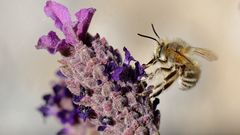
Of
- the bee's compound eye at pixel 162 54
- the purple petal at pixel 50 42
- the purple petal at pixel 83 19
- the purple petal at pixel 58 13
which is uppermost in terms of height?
the bee's compound eye at pixel 162 54

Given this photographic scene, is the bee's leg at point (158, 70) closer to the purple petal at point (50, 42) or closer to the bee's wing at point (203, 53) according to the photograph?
the bee's wing at point (203, 53)

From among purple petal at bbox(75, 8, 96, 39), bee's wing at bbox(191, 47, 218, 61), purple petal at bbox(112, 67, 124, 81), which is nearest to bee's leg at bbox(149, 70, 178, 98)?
bee's wing at bbox(191, 47, 218, 61)

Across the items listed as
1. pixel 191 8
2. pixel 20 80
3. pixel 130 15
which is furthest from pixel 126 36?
pixel 20 80

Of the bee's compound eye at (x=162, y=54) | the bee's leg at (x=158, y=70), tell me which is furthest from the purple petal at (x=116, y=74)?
the bee's compound eye at (x=162, y=54)

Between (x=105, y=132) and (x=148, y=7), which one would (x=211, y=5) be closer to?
(x=148, y=7)

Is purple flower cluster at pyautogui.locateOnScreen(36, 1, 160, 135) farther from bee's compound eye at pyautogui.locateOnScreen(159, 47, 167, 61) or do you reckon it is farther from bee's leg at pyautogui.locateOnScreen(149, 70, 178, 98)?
bee's compound eye at pyautogui.locateOnScreen(159, 47, 167, 61)

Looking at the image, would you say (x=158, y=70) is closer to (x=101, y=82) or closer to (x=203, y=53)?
(x=203, y=53)

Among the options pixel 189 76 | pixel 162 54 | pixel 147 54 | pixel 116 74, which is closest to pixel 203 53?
pixel 189 76
